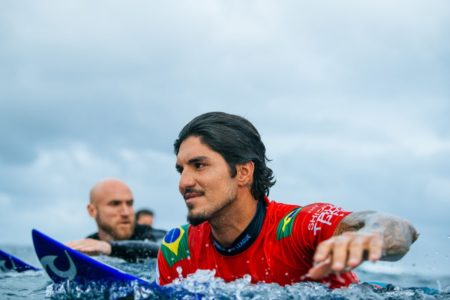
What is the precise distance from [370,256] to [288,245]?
6.42 ft

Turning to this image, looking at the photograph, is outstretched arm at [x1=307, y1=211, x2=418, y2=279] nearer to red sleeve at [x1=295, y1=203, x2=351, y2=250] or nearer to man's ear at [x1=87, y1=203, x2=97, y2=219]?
red sleeve at [x1=295, y1=203, x2=351, y2=250]

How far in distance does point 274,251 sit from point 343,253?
207cm

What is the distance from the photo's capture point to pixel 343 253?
295cm

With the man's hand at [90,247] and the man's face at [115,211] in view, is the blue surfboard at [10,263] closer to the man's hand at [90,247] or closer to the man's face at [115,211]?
the man's face at [115,211]

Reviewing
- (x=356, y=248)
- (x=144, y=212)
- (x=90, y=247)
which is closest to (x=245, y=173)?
(x=356, y=248)

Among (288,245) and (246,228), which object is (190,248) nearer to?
(246,228)

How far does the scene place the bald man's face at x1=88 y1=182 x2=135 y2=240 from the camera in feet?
35.0

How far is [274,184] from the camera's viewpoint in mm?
6047

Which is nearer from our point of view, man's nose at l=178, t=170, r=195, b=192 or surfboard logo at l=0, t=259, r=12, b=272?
man's nose at l=178, t=170, r=195, b=192

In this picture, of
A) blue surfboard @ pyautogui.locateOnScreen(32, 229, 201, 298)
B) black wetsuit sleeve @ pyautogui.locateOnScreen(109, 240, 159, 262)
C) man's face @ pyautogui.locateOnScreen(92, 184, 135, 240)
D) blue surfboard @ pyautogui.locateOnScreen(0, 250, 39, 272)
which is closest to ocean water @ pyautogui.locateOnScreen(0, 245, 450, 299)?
blue surfboard @ pyautogui.locateOnScreen(32, 229, 201, 298)

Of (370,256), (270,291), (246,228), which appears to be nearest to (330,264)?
(370,256)

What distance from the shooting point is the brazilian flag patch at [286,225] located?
494cm

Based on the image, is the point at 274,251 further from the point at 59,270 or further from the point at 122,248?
the point at 122,248

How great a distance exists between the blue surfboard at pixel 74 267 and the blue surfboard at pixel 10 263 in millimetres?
4417
